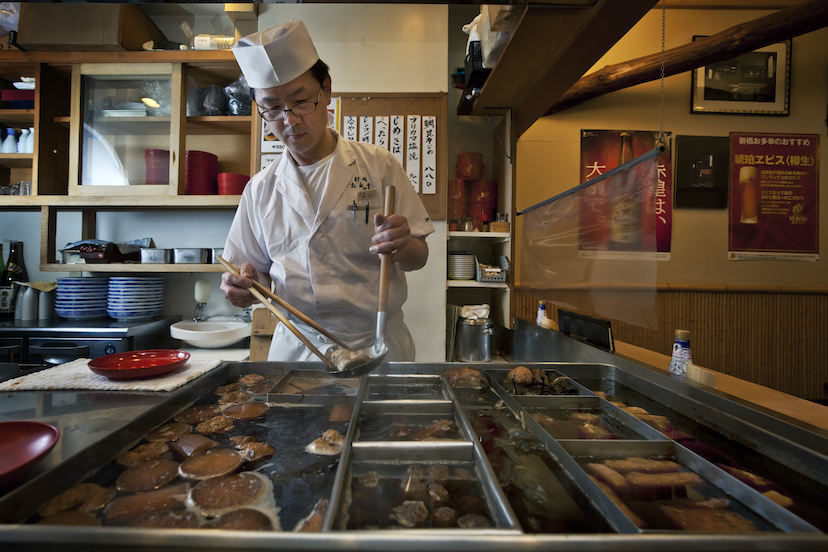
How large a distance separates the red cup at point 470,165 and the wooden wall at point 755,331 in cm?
207

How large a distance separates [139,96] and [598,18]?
355cm

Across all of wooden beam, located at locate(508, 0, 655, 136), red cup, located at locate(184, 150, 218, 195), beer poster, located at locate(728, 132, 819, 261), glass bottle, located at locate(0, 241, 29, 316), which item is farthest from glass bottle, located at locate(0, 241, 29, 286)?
beer poster, located at locate(728, 132, 819, 261)

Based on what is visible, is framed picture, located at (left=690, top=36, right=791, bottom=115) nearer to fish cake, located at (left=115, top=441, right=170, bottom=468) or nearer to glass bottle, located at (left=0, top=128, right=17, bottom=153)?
fish cake, located at (left=115, top=441, right=170, bottom=468)

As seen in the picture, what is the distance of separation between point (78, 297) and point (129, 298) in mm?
394

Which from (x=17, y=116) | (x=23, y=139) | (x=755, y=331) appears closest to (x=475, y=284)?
(x=755, y=331)

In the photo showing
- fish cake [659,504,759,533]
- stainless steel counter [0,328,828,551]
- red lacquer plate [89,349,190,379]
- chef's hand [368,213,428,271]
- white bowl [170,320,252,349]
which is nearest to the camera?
stainless steel counter [0,328,828,551]

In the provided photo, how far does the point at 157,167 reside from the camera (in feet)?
10.5

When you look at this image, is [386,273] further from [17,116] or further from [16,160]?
[16,160]

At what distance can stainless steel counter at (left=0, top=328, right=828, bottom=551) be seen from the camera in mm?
469

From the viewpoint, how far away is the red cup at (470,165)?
11.4 feet

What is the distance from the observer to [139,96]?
10.7 feet

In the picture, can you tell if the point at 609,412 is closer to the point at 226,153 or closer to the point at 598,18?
the point at 598,18

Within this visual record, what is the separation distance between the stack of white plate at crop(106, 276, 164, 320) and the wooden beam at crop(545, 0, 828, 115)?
3639 millimetres

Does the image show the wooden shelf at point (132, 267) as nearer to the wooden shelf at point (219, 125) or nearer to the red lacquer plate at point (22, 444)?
the wooden shelf at point (219, 125)
